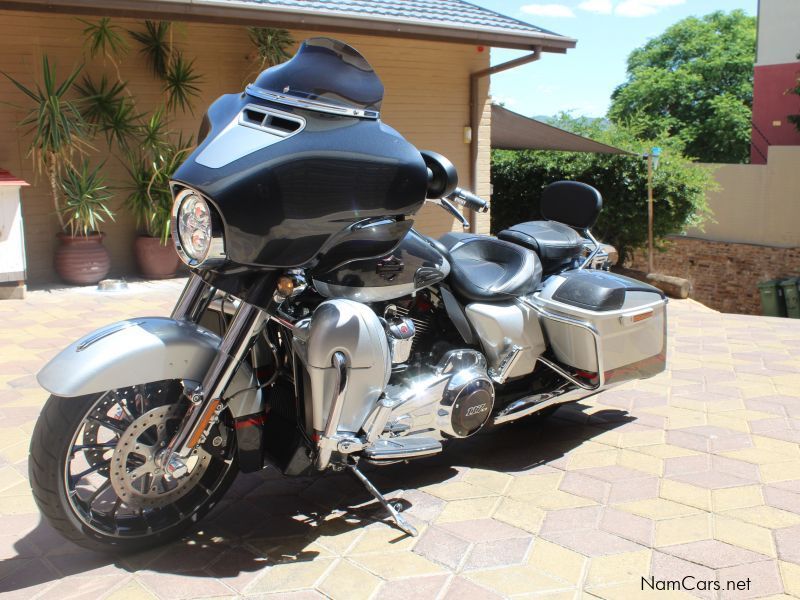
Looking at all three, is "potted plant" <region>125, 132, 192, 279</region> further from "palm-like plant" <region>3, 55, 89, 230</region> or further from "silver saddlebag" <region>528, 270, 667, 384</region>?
"silver saddlebag" <region>528, 270, 667, 384</region>

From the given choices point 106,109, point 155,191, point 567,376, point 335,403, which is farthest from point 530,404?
point 106,109

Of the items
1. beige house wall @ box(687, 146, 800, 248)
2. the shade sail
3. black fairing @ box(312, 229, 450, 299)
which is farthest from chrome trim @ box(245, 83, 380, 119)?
beige house wall @ box(687, 146, 800, 248)

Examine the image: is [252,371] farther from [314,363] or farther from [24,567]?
[24,567]

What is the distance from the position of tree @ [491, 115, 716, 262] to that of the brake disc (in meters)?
10.8

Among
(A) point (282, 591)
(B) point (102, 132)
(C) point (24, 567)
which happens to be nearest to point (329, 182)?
(A) point (282, 591)

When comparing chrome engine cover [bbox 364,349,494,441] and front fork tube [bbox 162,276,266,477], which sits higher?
front fork tube [bbox 162,276,266,477]

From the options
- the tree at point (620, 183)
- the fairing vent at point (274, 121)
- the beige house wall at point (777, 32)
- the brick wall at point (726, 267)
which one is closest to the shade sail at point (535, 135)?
the tree at point (620, 183)

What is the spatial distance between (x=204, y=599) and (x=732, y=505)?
6.57ft

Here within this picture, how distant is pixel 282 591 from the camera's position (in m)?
2.38

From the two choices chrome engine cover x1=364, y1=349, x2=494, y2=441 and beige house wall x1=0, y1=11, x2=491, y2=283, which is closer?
chrome engine cover x1=364, y1=349, x2=494, y2=441

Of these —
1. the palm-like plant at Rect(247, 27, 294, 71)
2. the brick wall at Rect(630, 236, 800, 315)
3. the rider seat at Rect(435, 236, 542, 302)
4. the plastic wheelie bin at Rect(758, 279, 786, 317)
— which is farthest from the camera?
the brick wall at Rect(630, 236, 800, 315)

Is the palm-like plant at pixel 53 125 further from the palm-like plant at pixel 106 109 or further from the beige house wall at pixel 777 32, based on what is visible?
the beige house wall at pixel 777 32

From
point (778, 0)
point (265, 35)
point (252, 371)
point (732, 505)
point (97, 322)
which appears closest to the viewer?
point (252, 371)

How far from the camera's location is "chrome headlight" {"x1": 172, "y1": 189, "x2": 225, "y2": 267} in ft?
7.45
